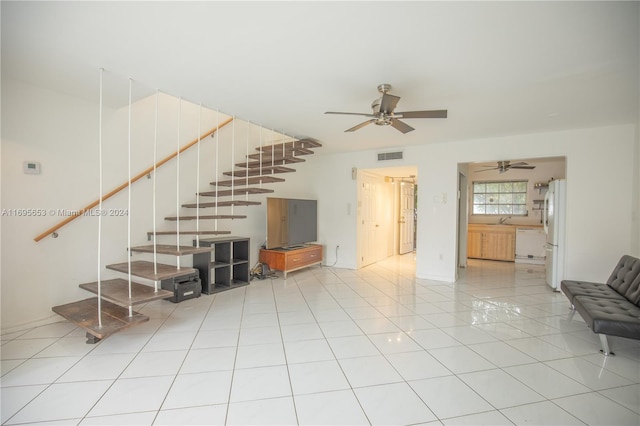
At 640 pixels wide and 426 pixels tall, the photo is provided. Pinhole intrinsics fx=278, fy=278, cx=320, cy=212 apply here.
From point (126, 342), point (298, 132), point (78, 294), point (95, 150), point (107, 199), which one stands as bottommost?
point (126, 342)

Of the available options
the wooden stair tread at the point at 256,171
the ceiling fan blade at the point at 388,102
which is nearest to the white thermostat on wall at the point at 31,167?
the wooden stair tread at the point at 256,171

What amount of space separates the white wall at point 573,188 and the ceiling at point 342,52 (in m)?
0.78

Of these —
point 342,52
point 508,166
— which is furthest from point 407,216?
point 342,52

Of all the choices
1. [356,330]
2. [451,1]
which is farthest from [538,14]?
[356,330]

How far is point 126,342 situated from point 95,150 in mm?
2293

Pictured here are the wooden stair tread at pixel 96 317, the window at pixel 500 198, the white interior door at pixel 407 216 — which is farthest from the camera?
the white interior door at pixel 407 216

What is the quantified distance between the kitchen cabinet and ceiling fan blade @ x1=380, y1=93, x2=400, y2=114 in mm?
5828

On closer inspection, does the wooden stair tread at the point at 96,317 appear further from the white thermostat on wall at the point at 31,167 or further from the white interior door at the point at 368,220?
the white interior door at the point at 368,220

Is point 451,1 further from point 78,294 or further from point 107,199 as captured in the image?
point 78,294

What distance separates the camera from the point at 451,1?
1664 mm

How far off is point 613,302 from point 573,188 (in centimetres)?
216

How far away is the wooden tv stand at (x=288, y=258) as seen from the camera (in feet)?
16.7

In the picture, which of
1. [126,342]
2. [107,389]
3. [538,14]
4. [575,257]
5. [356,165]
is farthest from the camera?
[356,165]

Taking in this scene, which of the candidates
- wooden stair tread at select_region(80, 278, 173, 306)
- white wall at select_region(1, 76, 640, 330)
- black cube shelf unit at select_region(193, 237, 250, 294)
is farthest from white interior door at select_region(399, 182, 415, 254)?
wooden stair tread at select_region(80, 278, 173, 306)
